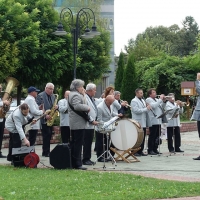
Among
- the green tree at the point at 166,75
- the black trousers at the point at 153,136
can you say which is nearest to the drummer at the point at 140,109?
the black trousers at the point at 153,136

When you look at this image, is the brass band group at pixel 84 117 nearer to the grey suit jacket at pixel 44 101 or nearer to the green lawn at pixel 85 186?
the grey suit jacket at pixel 44 101

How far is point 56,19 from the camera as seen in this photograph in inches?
1225

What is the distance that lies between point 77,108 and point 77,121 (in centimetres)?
34

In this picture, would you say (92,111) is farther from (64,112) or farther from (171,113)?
(171,113)

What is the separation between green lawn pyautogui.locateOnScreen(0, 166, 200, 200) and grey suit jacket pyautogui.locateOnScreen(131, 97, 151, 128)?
14.8 feet

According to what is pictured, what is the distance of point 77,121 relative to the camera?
44.7ft

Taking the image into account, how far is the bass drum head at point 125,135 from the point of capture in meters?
15.3

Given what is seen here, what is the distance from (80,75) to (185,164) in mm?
18741

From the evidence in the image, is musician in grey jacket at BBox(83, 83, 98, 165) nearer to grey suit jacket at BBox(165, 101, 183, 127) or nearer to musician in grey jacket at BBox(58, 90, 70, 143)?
musician in grey jacket at BBox(58, 90, 70, 143)

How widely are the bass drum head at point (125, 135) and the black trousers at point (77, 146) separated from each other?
1.77m

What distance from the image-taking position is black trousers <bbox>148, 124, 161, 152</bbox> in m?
17.5

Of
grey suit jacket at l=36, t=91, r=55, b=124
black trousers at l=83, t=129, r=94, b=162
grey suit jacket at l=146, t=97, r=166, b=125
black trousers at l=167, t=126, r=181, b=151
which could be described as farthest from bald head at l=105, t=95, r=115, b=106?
black trousers at l=167, t=126, r=181, b=151

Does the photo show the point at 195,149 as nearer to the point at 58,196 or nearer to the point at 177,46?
the point at 58,196

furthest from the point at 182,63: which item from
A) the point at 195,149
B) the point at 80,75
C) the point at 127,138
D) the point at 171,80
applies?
the point at 127,138
